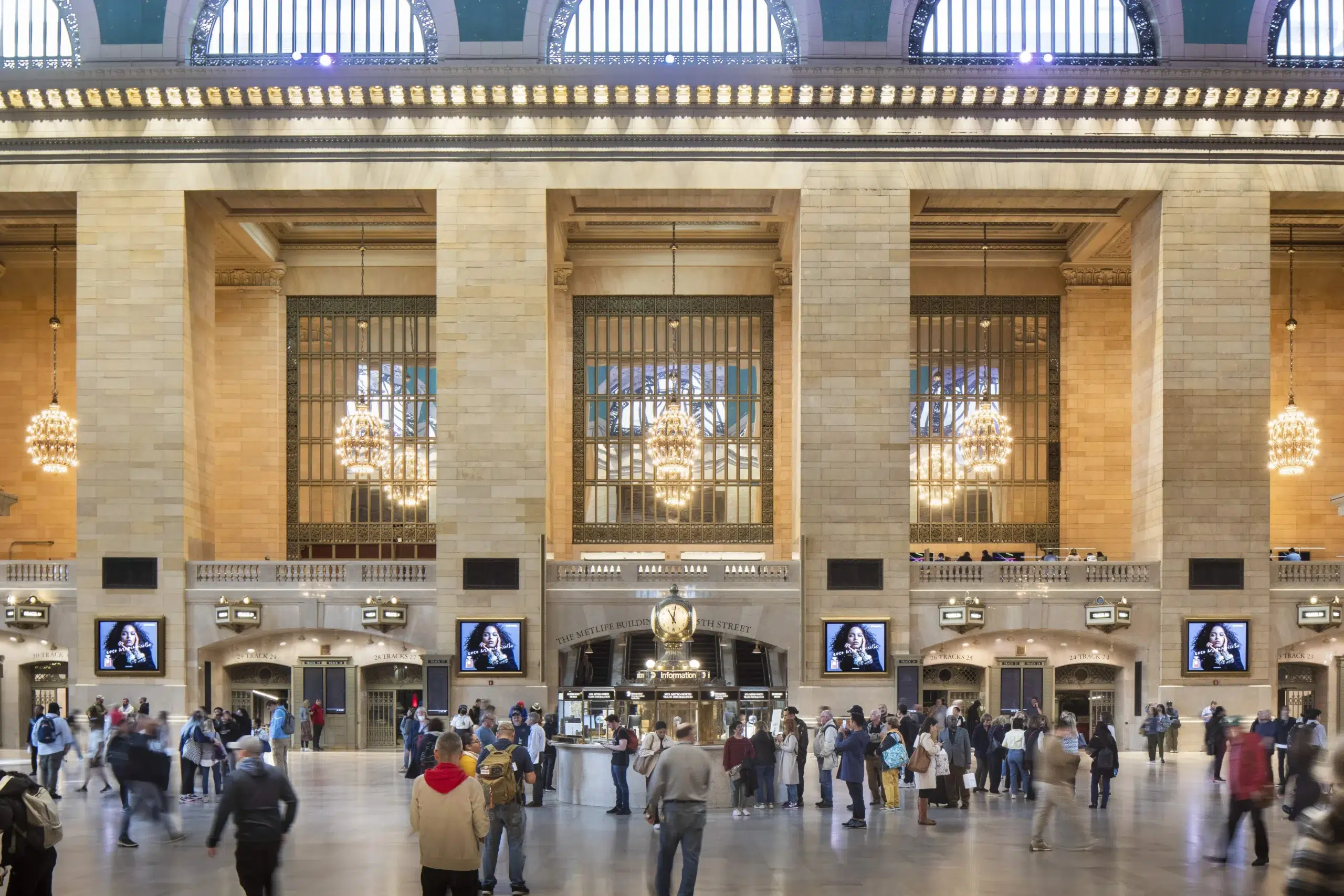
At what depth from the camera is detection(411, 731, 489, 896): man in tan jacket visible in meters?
8.82

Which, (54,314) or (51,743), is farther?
(54,314)

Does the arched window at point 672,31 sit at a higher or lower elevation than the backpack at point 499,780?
higher

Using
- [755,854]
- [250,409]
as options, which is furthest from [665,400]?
[755,854]

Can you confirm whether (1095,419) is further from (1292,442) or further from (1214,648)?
(1214,648)

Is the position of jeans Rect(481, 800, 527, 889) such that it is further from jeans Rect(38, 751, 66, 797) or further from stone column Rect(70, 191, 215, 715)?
stone column Rect(70, 191, 215, 715)

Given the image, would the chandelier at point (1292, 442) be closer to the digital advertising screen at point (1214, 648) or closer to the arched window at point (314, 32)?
the digital advertising screen at point (1214, 648)

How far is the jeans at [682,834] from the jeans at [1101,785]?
882 centimetres

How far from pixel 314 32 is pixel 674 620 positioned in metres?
16.6

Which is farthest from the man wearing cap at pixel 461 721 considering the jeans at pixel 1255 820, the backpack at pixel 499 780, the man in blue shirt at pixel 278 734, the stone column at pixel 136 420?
the jeans at pixel 1255 820

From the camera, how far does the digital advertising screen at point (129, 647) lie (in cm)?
2847

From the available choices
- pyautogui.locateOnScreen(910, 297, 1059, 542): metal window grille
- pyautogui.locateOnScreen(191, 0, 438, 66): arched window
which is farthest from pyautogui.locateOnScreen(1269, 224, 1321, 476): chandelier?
pyautogui.locateOnScreen(191, 0, 438, 66): arched window

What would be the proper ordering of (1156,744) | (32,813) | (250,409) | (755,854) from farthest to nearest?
(250,409), (1156,744), (755,854), (32,813)

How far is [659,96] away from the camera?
95.2 feet

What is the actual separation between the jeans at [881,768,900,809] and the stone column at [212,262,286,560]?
2221 cm
